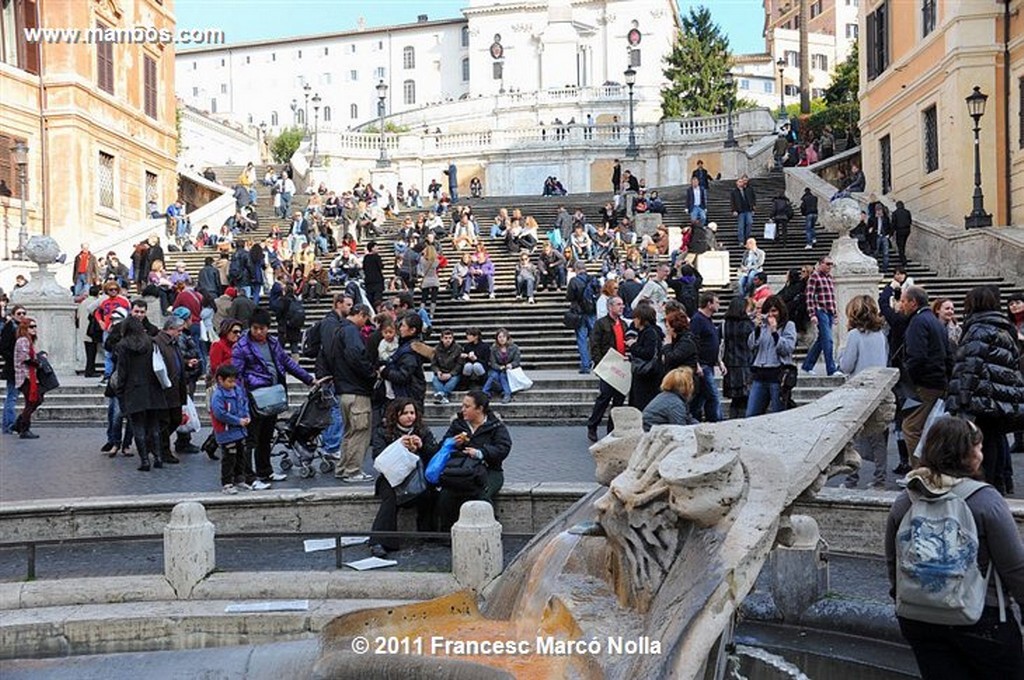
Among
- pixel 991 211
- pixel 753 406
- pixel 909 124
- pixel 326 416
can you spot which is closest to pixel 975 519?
pixel 753 406

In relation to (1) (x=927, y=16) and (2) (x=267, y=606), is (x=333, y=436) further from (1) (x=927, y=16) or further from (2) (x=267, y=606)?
(1) (x=927, y=16)

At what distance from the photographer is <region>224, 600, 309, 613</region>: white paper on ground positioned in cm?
639

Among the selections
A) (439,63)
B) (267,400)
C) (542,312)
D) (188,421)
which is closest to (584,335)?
(542,312)

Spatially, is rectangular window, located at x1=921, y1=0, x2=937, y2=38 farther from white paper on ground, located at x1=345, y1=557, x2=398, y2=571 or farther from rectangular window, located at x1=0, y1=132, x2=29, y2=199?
rectangular window, located at x1=0, y1=132, x2=29, y2=199

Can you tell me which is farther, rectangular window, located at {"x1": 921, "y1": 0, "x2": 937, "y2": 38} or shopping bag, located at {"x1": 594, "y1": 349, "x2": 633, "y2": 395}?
rectangular window, located at {"x1": 921, "y1": 0, "x2": 937, "y2": 38}

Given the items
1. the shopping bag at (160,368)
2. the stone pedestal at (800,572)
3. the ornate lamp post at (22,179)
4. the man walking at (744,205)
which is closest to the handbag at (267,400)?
the shopping bag at (160,368)

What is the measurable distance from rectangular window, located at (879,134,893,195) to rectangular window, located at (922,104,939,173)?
2677 millimetres

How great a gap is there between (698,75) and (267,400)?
5349 centimetres

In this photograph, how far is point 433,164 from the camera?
4722 centimetres

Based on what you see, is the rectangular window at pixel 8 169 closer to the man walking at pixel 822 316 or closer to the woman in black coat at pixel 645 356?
the man walking at pixel 822 316

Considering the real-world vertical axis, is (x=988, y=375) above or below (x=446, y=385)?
above

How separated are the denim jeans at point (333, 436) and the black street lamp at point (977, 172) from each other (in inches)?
595

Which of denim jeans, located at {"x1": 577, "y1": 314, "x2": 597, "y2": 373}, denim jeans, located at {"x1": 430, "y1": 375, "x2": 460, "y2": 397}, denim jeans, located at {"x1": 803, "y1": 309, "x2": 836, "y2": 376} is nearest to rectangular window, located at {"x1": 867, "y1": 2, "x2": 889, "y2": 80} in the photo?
denim jeans, located at {"x1": 577, "y1": 314, "x2": 597, "y2": 373}

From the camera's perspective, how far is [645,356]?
9.62 m
